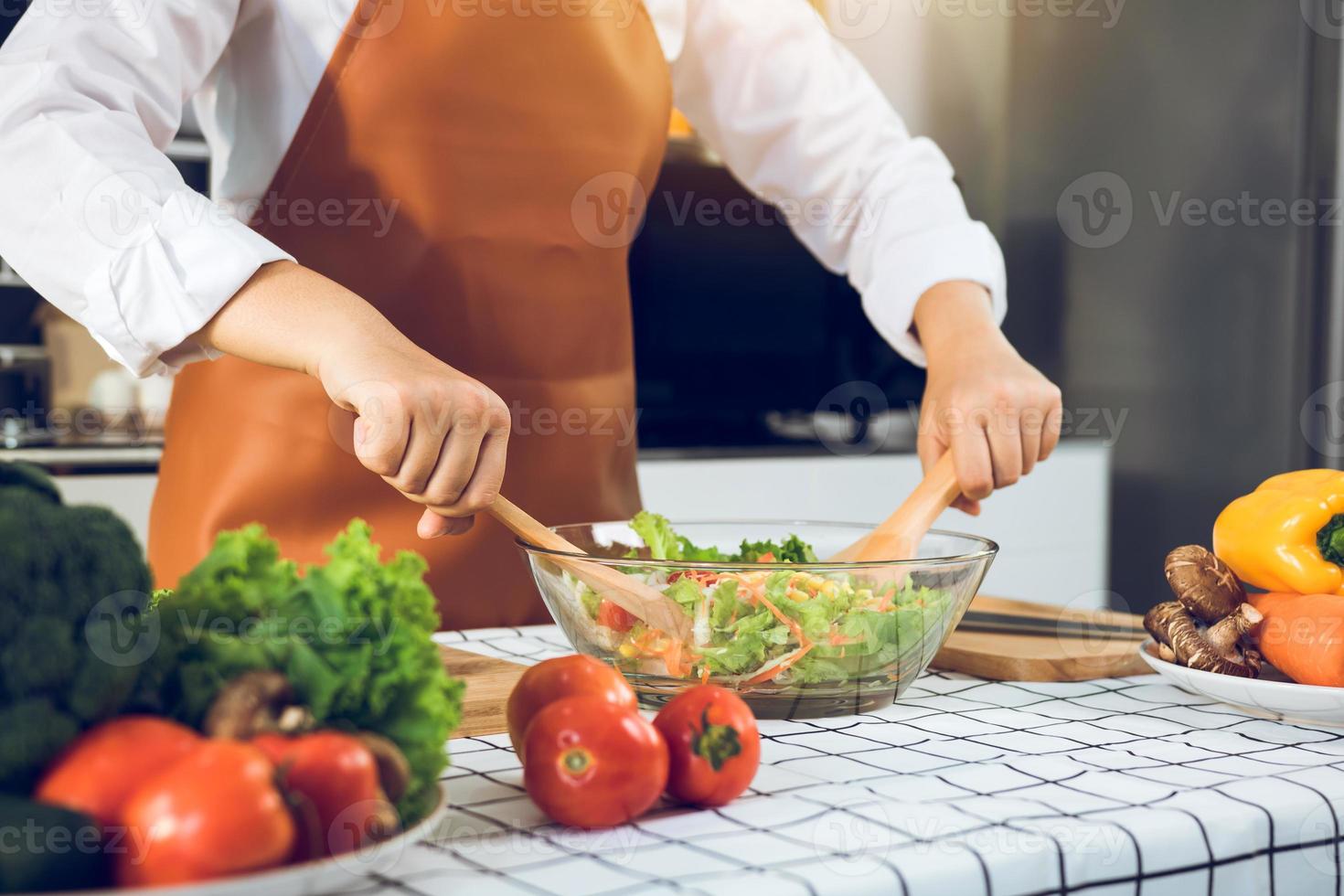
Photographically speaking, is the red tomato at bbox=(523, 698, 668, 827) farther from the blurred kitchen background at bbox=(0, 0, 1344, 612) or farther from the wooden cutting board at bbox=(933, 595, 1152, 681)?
the blurred kitchen background at bbox=(0, 0, 1344, 612)

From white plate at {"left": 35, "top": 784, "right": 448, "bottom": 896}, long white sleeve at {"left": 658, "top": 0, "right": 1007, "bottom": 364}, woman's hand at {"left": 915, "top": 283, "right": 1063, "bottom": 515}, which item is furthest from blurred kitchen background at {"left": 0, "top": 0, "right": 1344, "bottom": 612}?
white plate at {"left": 35, "top": 784, "right": 448, "bottom": 896}

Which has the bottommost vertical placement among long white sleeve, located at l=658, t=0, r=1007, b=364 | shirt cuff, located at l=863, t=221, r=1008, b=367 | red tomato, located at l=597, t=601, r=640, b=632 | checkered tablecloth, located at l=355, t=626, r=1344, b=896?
checkered tablecloth, located at l=355, t=626, r=1344, b=896

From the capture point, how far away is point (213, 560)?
56 centimetres

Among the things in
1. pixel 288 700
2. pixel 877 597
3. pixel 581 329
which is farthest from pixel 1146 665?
pixel 288 700

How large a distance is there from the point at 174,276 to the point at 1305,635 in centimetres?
82

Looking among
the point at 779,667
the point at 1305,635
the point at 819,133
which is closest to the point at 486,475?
the point at 779,667

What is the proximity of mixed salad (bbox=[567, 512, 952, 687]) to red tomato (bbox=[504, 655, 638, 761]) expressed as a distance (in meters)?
0.14

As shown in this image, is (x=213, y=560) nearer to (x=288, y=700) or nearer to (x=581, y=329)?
(x=288, y=700)

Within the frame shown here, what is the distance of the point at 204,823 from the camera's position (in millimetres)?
419

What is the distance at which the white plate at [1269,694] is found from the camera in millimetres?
794

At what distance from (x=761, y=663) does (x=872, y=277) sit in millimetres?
699

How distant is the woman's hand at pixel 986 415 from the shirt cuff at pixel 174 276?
57 centimetres

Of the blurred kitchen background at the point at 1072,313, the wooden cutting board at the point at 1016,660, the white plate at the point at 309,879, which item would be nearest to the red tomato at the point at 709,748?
the white plate at the point at 309,879

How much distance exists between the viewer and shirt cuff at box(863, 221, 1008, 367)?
1288 mm
